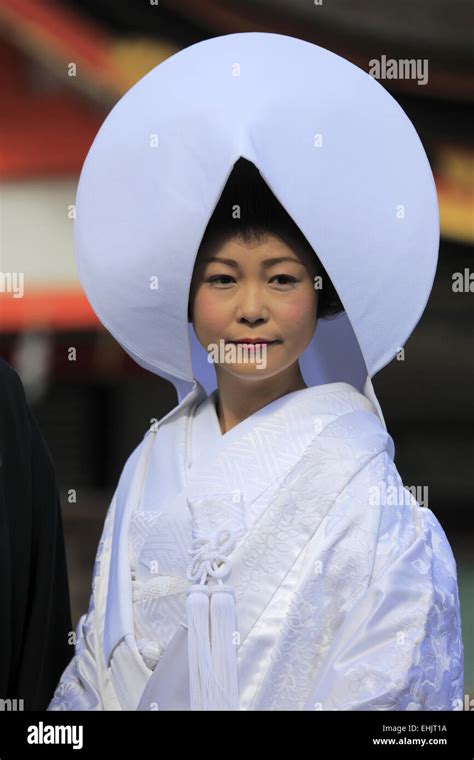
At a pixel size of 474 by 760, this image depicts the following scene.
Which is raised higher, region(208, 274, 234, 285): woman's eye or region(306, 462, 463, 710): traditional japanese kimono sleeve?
region(208, 274, 234, 285): woman's eye

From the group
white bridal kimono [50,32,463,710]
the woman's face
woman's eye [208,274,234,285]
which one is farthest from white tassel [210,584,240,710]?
woman's eye [208,274,234,285]

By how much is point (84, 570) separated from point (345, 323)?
9.47 ft

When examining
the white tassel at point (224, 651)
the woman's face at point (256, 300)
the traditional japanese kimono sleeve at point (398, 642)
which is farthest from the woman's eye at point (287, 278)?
the white tassel at point (224, 651)

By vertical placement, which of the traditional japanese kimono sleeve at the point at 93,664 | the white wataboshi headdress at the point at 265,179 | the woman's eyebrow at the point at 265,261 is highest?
the white wataboshi headdress at the point at 265,179

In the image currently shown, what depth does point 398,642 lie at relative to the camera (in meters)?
2.11

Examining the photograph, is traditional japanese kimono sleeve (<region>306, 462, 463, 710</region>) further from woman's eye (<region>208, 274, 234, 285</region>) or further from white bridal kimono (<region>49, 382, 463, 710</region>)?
woman's eye (<region>208, 274, 234, 285</region>)

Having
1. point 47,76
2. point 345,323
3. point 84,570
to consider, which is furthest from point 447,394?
point 345,323

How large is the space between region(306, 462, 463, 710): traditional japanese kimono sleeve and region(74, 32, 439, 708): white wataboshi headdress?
1.12 ft

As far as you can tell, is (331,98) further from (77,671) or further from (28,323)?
(28,323)

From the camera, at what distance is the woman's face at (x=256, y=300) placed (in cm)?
225

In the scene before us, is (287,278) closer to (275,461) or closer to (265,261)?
(265,261)

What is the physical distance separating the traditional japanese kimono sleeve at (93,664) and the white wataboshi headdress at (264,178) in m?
0.42

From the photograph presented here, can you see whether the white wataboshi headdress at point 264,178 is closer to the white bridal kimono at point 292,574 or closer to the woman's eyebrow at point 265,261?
the woman's eyebrow at point 265,261

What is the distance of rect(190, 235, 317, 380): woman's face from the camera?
2.25 m
